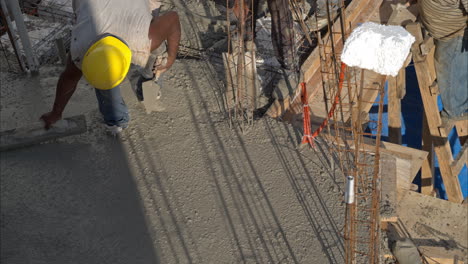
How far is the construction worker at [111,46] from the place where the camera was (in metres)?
4.44

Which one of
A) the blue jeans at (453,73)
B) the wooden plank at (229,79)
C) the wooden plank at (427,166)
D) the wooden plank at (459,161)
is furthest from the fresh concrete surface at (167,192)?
the wooden plank at (427,166)

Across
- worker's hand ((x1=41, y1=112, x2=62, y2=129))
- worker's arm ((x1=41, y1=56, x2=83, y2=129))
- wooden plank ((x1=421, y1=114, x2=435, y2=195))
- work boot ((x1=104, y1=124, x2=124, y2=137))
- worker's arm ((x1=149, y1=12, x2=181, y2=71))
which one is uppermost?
worker's arm ((x1=149, y1=12, x2=181, y2=71))

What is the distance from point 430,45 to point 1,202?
478cm

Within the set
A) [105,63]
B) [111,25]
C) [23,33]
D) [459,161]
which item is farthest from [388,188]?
[23,33]

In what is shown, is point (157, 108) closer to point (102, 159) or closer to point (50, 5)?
point (102, 159)

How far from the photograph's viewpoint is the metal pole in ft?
17.9

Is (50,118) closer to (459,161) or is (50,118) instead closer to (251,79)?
(251,79)

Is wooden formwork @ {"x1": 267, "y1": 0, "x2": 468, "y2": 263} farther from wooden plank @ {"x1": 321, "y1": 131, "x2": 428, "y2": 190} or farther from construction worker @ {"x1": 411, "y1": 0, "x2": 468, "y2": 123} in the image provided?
construction worker @ {"x1": 411, "y1": 0, "x2": 468, "y2": 123}

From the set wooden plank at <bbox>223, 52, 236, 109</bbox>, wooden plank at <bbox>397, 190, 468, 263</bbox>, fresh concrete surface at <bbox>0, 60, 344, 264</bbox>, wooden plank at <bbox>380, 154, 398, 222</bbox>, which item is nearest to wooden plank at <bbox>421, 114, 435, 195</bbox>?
wooden plank at <bbox>397, 190, 468, 263</bbox>

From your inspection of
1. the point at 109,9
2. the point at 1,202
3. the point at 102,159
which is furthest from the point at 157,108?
the point at 1,202

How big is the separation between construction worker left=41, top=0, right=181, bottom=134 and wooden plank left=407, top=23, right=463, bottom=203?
2869 mm

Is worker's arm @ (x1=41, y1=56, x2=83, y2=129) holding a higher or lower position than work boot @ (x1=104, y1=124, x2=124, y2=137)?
higher

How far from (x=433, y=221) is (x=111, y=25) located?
13.0 feet

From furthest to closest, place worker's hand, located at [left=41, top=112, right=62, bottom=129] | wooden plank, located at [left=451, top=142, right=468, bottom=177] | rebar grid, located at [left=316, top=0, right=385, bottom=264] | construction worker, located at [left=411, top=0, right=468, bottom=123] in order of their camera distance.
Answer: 1. wooden plank, located at [left=451, top=142, right=468, bottom=177]
2. construction worker, located at [left=411, top=0, right=468, bottom=123]
3. worker's hand, located at [left=41, top=112, right=62, bottom=129]
4. rebar grid, located at [left=316, top=0, right=385, bottom=264]
